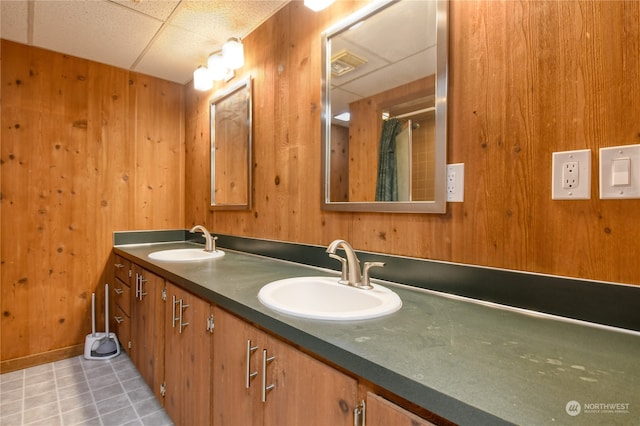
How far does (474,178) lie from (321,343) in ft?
2.29

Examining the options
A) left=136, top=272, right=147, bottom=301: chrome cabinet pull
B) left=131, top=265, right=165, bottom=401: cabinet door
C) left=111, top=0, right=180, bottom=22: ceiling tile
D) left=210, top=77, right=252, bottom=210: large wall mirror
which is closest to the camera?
left=131, top=265, right=165, bottom=401: cabinet door

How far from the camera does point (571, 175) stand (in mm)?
800

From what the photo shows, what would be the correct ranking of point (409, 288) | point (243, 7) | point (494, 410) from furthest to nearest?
point (243, 7) < point (409, 288) < point (494, 410)

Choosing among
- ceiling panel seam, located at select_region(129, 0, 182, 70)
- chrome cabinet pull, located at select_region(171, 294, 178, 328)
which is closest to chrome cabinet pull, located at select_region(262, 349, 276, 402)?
chrome cabinet pull, located at select_region(171, 294, 178, 328)

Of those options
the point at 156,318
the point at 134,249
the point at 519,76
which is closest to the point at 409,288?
the point at 519,76

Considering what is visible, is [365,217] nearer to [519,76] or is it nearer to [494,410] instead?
[519,76]

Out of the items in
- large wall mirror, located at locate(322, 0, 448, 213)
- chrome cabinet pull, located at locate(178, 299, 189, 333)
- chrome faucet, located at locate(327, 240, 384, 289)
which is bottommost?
chrome cabinet pull, located at locate(178, 299, 189, 333)

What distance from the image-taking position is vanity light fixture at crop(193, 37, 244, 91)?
1.92 metres

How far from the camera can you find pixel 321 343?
69 centimetres

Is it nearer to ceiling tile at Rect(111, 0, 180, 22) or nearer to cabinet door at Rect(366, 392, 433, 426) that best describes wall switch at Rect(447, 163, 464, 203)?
cabinet door at Rect(366, 392, 433, 426)

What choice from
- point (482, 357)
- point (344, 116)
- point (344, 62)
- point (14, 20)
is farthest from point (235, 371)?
point (14, 20)

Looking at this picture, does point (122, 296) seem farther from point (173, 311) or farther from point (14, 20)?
point (14, 20)

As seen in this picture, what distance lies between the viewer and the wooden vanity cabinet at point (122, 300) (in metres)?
2.07

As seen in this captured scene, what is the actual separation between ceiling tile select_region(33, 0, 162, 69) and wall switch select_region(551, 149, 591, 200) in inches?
86.0
